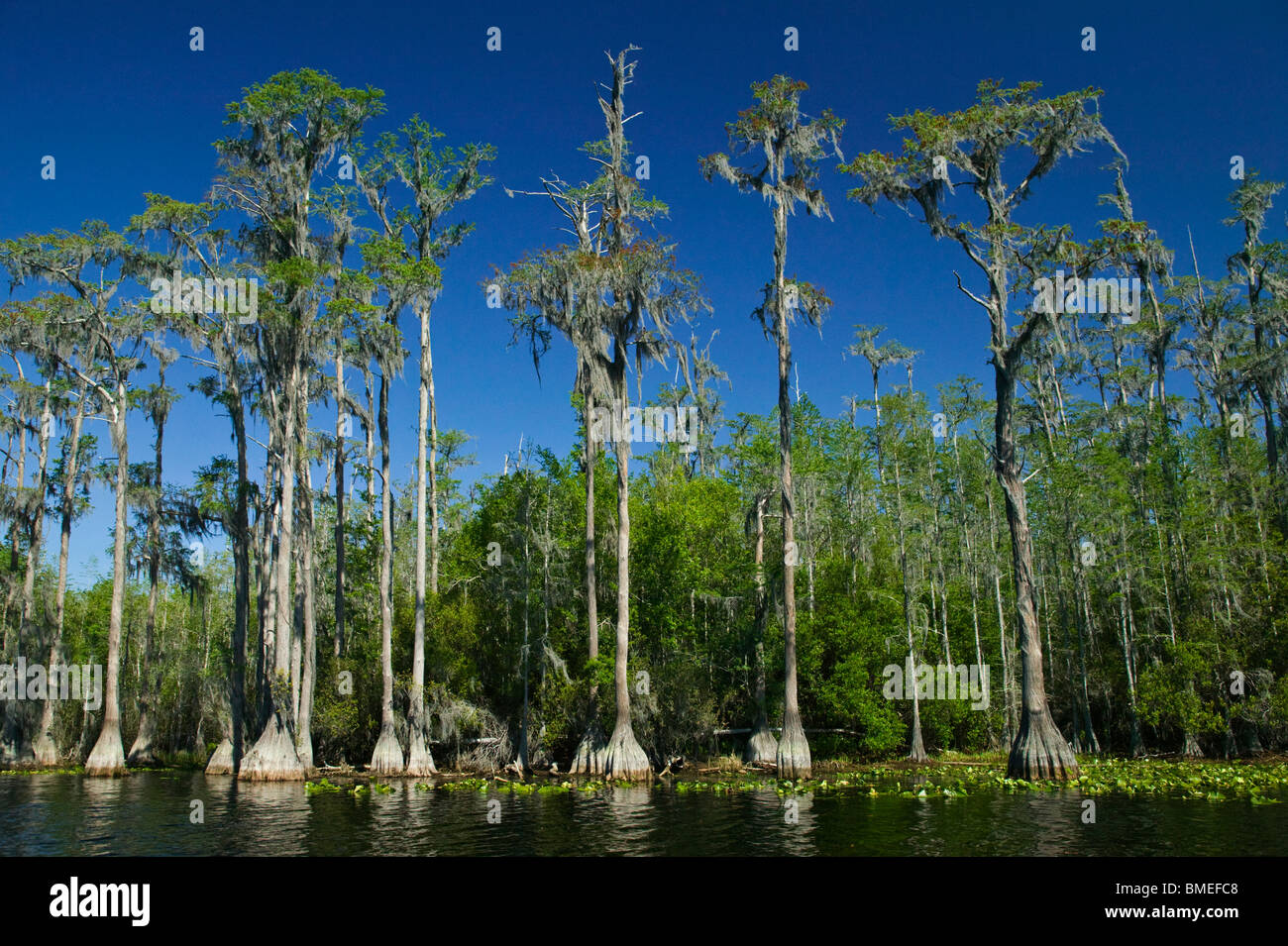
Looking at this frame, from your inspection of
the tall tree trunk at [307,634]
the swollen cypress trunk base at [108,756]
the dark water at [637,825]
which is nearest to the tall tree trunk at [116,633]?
the swollen cypress trunk base at [108,756]

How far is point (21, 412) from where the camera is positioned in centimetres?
3588

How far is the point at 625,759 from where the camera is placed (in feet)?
85.4

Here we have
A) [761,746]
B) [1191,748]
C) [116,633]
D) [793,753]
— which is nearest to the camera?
[793,753]

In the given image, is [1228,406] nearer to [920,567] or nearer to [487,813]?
[920,567]

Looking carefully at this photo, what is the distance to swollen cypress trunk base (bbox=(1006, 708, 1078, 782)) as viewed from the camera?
20.8 m

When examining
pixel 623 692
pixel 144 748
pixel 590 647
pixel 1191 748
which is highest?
→ pixel 590 647

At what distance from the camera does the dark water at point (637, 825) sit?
516 inches

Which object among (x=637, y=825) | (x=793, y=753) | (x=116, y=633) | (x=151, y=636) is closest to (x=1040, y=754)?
(x=793, y=753)

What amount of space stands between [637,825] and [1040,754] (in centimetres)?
1126

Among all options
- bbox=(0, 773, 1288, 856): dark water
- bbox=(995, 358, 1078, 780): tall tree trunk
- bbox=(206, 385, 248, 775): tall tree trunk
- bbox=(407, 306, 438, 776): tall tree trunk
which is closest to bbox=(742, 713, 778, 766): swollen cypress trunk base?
bbox=(0, 773, 1288, 856): dark water

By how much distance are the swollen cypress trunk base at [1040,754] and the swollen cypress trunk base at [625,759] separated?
10658 mm

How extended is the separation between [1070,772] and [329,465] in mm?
30586

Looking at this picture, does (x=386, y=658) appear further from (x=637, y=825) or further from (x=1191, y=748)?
(x=1191, y=748)
